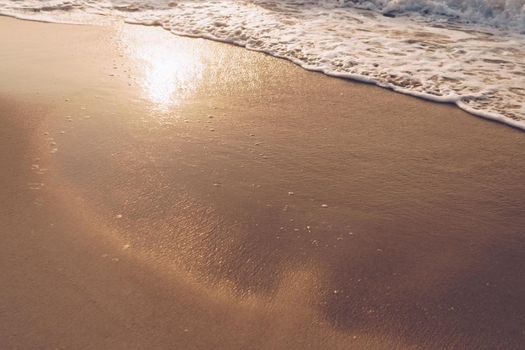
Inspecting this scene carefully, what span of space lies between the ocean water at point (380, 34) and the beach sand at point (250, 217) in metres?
0.46

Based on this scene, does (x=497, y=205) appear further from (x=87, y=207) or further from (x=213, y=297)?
→ (x=87, y=207)

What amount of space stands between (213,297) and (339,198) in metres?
0.97

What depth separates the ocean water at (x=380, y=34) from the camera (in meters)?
4.12

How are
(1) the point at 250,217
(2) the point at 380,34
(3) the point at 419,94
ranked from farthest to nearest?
(2) the point at 380,34
(3) the point at 419,94
(1) the point at 250,217

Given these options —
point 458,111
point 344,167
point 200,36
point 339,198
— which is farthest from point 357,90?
point 200,36

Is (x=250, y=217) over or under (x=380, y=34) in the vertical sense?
under

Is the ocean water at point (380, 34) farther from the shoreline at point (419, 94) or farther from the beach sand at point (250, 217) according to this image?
the beach sand at point (250, 217)

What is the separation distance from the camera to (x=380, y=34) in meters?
5.41

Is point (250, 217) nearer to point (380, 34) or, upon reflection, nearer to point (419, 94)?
point (419, 94)

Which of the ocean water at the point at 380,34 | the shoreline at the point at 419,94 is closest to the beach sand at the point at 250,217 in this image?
the shoreline at the point at 419,94

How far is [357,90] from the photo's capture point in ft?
13.2

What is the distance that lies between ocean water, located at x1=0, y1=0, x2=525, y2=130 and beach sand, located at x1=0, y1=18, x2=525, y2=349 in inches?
18.1

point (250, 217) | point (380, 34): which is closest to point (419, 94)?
point (380, 34)

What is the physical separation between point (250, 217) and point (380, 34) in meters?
3.79
